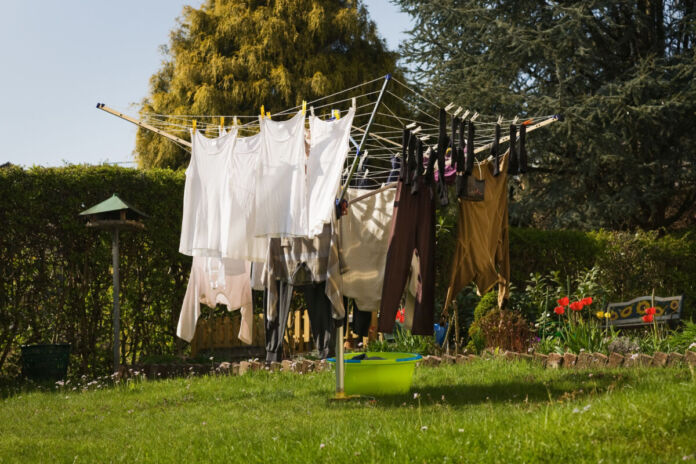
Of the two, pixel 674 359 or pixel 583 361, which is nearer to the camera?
pixel 674 359

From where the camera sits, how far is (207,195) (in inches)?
237

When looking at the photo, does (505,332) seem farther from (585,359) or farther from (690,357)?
(690,357)

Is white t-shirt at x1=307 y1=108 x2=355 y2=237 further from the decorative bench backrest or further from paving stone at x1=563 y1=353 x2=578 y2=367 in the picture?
the decorative bench backrest

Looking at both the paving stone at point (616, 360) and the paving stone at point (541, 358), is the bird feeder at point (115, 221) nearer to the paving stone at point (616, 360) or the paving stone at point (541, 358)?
the paving stone at point (541, 358)

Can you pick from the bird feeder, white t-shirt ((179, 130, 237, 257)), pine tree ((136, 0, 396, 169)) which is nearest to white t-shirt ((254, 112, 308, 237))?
white t-shirt ((179, 130, 237, 257))

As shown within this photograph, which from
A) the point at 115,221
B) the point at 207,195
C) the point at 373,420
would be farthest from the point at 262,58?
the point at 373,420

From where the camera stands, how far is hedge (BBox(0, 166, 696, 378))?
8039 millimetres

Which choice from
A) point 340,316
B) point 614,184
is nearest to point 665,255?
point 614,184

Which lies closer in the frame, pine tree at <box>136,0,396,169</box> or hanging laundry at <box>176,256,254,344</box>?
hanging laundry at <box>176,256,254,344</box>

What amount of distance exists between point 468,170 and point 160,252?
15.7 ft

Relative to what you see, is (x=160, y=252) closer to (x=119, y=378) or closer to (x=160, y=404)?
(x=119, y=378)

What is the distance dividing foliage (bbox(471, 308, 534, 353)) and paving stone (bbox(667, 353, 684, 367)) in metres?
1.65

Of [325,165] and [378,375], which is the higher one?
[325,165]

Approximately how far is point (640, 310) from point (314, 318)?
15.3 ft
